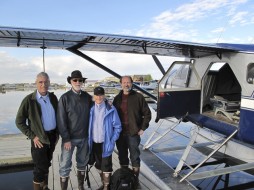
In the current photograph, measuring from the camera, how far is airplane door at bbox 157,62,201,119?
530cm

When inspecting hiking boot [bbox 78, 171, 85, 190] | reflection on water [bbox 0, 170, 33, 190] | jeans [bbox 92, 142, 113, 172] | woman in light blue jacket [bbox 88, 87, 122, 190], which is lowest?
reflection on water [bbox 0, 170, 33, 190]

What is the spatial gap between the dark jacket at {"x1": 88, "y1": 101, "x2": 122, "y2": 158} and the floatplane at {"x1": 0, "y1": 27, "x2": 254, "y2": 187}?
4.29 ft

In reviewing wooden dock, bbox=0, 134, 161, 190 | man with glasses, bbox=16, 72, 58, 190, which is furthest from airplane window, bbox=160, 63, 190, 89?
man with glasses, bbox=16, 72, 58, 190

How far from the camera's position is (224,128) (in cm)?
A: 498

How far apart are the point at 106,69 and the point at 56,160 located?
7.44 feet

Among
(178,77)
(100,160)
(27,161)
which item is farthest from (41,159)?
(178,77)

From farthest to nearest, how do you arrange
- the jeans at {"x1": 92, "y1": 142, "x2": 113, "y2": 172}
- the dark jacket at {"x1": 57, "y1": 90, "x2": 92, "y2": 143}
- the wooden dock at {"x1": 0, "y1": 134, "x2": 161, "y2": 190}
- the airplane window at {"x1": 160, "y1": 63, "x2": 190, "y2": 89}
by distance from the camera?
the airplane window at {"x1": 160, "y1": 63, "x2": 190, "y2": 89} → the wooden dock at {"x1": 0, "y1": 134, "x2": 161, "y2": 190} → the jeans at {"x1": 92, "y1": 142, "x2": 113, "y2": 172} → the dark jacket at {"x1": 57, "y1": 90, "x2": 92, "y2": 143}

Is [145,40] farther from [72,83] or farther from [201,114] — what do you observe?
[201,114]

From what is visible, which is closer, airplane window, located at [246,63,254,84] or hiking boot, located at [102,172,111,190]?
hiking boot, located at [102,172,111,190]

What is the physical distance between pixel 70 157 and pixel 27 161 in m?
3.12

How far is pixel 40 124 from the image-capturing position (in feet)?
11.5

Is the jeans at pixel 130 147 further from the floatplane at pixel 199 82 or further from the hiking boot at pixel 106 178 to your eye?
the floatplane at pixel 199 82

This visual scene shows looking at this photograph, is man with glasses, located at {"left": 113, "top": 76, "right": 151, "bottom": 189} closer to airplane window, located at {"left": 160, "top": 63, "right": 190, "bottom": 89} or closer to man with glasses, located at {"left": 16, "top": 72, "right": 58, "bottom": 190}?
man with glasses, located at {"left": 16, "top": 72, "right": 58, "bottom": 190}

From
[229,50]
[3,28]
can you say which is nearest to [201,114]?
[229,50]
